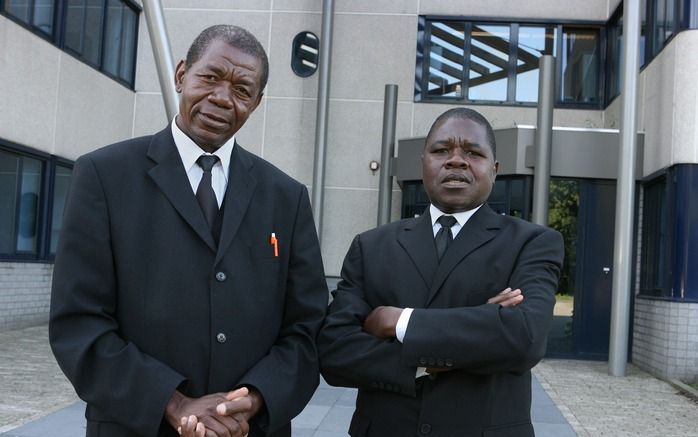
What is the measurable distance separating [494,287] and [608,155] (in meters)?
9.23

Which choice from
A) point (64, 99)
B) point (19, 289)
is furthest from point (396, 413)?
point (64, 99)

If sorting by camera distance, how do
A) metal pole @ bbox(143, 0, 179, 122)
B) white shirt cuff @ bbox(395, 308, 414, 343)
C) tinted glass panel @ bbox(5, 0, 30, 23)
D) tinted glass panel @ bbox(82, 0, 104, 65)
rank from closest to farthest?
white shirt cuff @ bbox(395, 308, 414, 343) < metal pole @ bbox(143, 0, 179, 122) < tinted glass panel @ bbox(5, 0, 30, 23) < tinted glass panel @ bbox(82, 0, 104, 65)

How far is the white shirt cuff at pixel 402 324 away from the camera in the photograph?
237 centimetres

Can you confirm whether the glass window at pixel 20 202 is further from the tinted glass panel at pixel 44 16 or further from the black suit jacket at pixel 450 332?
the black suit jacket at pixel 450 332

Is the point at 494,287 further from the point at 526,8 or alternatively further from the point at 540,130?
the point at 526,8

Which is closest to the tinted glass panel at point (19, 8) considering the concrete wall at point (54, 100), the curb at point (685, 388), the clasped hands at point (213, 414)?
the concrete wall at point (54, 100)

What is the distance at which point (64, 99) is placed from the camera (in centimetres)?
1263

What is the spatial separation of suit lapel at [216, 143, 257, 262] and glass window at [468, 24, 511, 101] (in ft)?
38.4

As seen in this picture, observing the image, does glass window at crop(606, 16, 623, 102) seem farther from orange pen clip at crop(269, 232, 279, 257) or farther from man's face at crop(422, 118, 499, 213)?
orange pen clip at crop(269, 232, 279, 257)

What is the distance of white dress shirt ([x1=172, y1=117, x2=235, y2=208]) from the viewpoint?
226 centimetres

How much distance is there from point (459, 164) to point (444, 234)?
243 millimetres

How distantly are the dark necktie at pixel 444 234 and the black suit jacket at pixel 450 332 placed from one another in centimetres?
3

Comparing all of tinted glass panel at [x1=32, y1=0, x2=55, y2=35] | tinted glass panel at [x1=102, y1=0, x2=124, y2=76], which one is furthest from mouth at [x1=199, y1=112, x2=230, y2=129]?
tinted glass panel at [x1=102, y1=0, x2=124, y2=76]

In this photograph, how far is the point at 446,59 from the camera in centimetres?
1383
